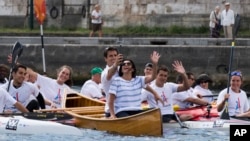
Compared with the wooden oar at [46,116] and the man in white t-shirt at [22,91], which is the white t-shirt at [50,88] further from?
the wooden oar at [46,116]

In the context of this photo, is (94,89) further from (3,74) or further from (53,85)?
(3,74)

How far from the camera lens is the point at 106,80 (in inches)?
667

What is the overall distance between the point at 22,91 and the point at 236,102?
141 inches

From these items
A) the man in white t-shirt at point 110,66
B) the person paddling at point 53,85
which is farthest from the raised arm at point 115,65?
the person paddling at point 53,85

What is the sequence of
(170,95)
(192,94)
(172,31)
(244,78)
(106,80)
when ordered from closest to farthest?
(106,80) → (170,95) → (192,94) → (244,78) → (172,31)

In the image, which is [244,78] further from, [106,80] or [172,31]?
[106,80]

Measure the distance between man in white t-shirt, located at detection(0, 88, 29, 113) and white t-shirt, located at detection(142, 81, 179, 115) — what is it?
2044 mm

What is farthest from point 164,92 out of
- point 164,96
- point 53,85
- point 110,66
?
point 53,85

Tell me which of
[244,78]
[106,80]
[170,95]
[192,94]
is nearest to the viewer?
[106,80]

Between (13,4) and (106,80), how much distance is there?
78.5 feet

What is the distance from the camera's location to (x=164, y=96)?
18219mm

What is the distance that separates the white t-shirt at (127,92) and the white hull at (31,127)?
0.81m

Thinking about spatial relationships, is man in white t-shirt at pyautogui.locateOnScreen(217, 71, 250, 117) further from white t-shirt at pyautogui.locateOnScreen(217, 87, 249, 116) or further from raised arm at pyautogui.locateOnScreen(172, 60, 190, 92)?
raised arm at pyautogui.locateOnScreen(172, 60, 190, 92)

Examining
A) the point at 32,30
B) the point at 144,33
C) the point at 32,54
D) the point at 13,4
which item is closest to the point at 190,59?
the point at 32,54
